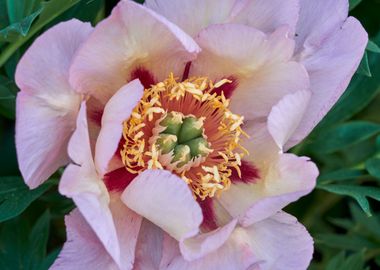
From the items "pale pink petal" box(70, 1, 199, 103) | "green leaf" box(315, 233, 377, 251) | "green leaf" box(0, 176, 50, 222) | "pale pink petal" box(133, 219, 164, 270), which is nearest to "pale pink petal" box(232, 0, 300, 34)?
"pale pink petal" box(70, 1, 199, 103)

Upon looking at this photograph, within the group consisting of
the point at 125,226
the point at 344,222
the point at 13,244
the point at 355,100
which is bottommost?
the point at 344,222

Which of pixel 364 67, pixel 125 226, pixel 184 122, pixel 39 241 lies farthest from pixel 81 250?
pixel 364 67

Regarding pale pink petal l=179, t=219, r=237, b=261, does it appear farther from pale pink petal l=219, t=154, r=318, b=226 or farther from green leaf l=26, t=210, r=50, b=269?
green leaf l=26, t=210, r=50, b=269

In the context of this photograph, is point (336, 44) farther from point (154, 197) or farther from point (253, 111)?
point (154, 197)

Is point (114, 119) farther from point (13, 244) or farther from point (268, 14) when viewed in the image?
point (13, 244)

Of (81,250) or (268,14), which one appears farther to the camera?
(268,14)

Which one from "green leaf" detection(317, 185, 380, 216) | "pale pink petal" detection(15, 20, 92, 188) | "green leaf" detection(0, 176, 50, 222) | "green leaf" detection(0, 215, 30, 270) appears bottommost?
"green leaf" detection(0, 215, 30, 270)

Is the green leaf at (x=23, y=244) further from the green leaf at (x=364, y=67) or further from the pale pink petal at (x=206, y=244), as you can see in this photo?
the green leaf at (x=364, y=67)
